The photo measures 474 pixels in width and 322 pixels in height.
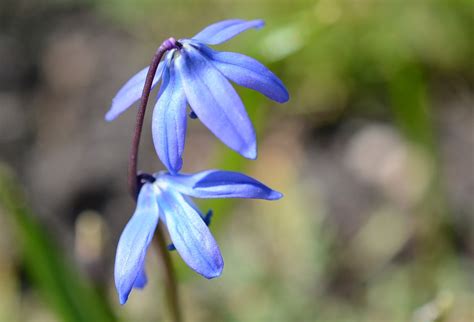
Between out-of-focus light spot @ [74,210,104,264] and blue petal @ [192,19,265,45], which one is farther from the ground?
blue petal @ [192,19,265,45]

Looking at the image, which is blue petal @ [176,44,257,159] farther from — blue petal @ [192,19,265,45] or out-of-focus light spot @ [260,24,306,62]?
out-of-focus light spot @ [260,24,306,62]

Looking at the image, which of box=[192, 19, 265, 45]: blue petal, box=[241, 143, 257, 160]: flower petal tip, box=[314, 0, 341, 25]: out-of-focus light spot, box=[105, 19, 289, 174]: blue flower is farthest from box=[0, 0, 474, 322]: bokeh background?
box=[241, 143, 257, 160]: flower petal tip

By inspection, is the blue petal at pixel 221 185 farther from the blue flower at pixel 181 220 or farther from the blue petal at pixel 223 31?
the blue petal at pixel 223 31

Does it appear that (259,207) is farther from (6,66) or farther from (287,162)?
(6,66)

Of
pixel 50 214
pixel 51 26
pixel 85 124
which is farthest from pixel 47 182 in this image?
pixel 51 26

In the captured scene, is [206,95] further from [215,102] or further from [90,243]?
[90,243]

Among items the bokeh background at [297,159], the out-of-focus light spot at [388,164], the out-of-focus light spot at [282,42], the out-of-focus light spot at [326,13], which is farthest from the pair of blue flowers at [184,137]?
the out-of-focus light spot at [388,164]

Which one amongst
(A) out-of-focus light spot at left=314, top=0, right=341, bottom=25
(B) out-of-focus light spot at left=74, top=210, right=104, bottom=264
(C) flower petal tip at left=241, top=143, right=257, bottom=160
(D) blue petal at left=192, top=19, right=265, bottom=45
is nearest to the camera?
(C) flower petal tip at left=241, top=143, right=257, bottom=160
